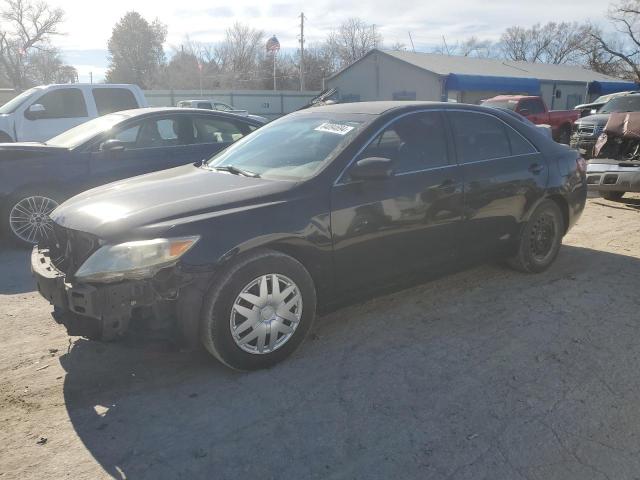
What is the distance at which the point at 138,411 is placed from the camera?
9.46 feet

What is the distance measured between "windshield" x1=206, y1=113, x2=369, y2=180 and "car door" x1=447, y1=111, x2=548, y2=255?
3.31 feet

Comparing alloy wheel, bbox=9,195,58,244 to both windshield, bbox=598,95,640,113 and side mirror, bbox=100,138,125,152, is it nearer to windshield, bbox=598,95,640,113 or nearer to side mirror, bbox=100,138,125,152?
side mirror, bbox=100,138,125,152

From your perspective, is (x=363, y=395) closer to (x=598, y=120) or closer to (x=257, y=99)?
(x=598, y=120)

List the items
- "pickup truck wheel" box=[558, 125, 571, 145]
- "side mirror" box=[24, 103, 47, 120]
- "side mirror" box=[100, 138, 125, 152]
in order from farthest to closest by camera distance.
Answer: "pickup truck wheel" box=[558, 125, 571, 145], "side mirror" box=[24, 103, 47, 120], "side mirror" box=[100, 138, 125, 152]

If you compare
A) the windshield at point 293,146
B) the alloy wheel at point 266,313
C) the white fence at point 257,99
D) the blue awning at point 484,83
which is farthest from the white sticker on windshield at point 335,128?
the white fence at point 257,99

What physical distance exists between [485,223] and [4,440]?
3.65 meters

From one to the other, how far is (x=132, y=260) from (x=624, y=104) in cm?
1364

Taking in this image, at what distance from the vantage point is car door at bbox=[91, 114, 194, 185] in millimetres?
6342

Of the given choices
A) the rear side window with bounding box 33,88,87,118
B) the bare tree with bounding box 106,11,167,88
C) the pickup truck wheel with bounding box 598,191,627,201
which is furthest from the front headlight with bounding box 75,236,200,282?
the bare tree with bounding box 106,11,167,88

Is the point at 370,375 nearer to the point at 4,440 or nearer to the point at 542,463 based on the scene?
the point at 542,463

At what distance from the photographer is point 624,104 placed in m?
12.9

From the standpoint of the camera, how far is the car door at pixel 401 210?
11.6 feet

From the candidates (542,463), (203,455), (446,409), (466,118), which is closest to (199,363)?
(203,455)

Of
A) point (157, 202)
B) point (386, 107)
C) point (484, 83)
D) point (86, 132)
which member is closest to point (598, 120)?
point (386, 107)
